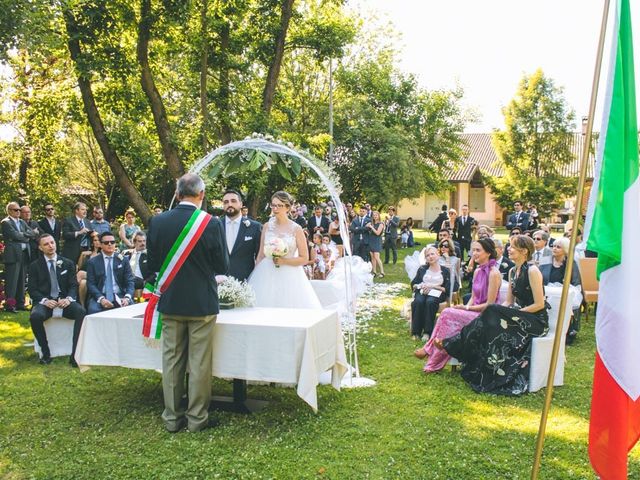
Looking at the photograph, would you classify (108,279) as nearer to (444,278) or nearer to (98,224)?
(98,224)

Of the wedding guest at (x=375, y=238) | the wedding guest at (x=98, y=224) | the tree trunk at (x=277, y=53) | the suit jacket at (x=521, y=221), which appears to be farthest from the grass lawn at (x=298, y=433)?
the tree trunk at (x=277, y=53)

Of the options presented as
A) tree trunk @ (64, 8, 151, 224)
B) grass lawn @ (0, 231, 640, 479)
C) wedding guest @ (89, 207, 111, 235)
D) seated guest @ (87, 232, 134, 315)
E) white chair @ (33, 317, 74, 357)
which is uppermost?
tree trunk @ (64, 8, 151, 224)

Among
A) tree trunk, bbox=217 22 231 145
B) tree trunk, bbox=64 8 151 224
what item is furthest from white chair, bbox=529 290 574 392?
tree trunk, bbox=217 22 231 145

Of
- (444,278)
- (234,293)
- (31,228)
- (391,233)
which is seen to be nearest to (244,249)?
(234,293)

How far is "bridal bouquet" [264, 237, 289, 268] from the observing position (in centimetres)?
660

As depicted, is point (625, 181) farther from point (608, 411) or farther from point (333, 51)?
point (333, 51)

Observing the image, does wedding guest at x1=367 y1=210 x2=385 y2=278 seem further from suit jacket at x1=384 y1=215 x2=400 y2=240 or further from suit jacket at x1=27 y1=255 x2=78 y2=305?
suit jacket at x1=27 y1=255 x2=78 y2=305

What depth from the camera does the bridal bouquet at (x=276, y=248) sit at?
→ 6.60 metres

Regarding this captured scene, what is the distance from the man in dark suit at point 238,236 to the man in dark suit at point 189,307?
1322mm

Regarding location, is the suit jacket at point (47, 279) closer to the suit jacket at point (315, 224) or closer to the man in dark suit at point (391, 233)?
the suit jacket at point (315, 224)

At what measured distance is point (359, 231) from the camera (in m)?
16.8

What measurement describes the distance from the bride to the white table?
23.7 inches

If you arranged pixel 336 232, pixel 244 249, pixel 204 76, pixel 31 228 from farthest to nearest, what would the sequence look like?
pixel 336 232 → pixel 204 76 → pixel 31 228 → pixel 244 249

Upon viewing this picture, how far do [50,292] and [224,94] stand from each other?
34.8 feet
